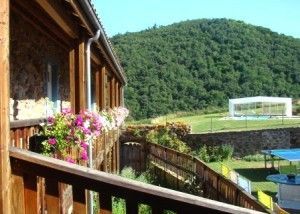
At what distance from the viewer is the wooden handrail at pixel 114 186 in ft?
8.45

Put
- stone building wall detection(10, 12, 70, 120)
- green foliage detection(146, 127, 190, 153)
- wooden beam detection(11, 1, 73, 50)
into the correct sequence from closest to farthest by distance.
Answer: wooden beam detection(11, 1, 73, 50)
stone building wall detection(10, 12, 70, 120)
green foliage detection(146, 127, 190, 153)

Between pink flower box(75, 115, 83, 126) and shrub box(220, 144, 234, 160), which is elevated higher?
pink flower box(75, 115, 83, 126)

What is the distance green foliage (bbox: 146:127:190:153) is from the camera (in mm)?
30469

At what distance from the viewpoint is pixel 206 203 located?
2.58m

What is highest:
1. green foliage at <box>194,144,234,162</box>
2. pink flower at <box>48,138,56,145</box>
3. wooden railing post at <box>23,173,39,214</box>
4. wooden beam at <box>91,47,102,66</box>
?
wooden beam at <box>91,47,102,66</box>

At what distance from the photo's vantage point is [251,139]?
3291cm

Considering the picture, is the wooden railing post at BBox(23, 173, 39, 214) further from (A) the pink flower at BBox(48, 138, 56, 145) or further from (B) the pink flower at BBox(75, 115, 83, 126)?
(B) the pink flower at BBox(75, 115, 83, 126)

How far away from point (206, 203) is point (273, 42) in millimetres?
93951

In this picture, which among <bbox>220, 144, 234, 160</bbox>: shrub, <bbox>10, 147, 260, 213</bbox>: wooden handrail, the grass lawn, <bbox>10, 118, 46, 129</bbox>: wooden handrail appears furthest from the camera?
<bbox>220, 144, 234, 160</bbox>: shrub

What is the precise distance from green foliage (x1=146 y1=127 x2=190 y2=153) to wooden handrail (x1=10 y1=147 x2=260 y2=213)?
27529 millimetres

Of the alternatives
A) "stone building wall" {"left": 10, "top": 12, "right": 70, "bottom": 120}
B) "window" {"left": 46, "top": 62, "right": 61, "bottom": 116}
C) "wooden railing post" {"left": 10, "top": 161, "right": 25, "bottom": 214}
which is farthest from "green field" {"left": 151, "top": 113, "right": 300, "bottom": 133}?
"wooden railing post" {"left": 10, "top": 161, "right": 25, "bottom": 214}

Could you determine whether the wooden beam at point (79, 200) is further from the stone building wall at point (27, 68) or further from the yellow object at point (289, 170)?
the yellow object at point (289, 170)

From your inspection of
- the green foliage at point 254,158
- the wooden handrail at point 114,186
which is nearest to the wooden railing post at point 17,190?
the wooden handrail at point 114,186

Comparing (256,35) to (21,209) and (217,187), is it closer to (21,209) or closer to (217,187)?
(217,187)
